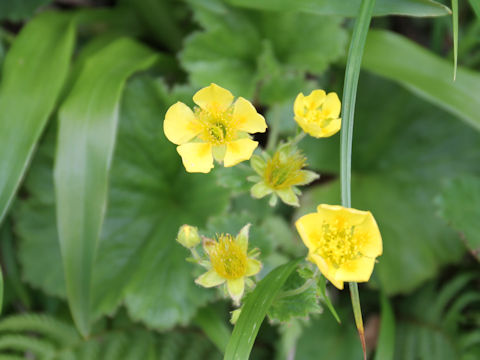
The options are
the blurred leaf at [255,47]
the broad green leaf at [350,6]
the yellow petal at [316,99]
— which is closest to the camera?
the yellow petal at [316,99]

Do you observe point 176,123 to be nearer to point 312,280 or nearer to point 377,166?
point 312,280

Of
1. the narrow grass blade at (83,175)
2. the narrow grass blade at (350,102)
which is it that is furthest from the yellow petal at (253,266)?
the narrow grass blade at (83,175)

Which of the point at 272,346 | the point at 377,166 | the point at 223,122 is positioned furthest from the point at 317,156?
the point at 223,122

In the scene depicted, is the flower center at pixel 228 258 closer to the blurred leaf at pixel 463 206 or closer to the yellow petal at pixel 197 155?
the yellow petal at pixel 197 155

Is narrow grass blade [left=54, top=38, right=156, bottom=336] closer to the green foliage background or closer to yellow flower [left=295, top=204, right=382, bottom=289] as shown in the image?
the green foliage background

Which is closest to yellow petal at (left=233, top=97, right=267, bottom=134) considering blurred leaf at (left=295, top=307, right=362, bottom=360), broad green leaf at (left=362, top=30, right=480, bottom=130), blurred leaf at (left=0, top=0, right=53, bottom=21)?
broad green leaf at (left=362, top=30, right=480, bottom=130)

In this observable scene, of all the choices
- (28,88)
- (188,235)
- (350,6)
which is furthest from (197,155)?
(28,88)
